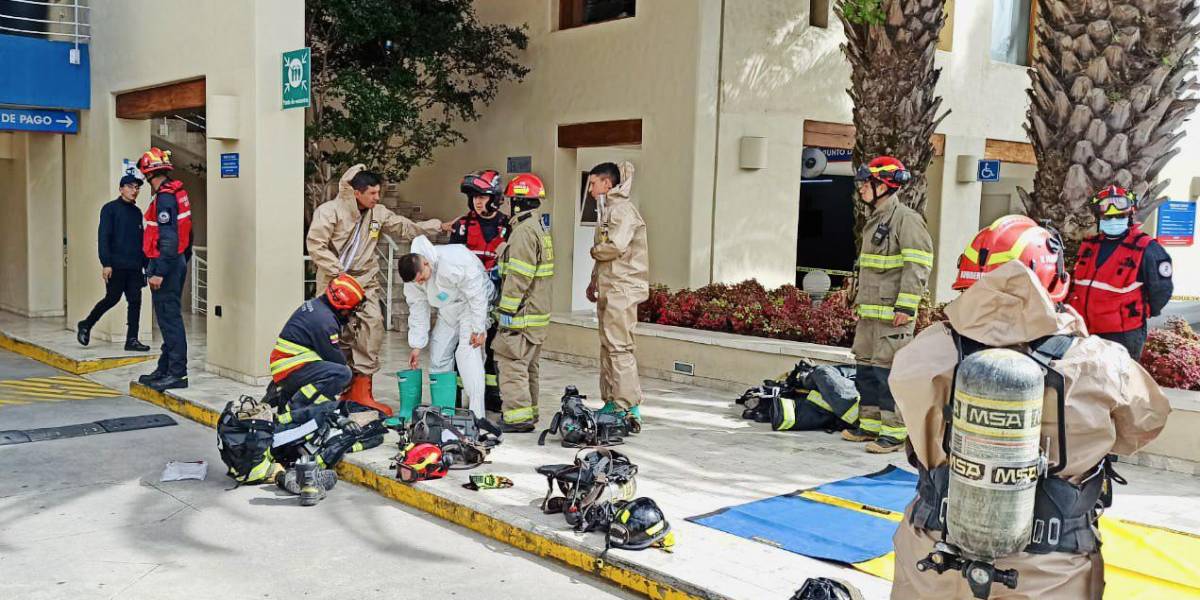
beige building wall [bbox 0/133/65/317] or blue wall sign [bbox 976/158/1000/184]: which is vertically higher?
blue wall sign [bbox 976/158/1000/184]

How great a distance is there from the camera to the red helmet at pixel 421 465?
6.68 meters

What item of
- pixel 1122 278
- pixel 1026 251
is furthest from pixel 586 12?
pixel 1026 251

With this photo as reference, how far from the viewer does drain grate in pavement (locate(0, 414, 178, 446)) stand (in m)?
8.19

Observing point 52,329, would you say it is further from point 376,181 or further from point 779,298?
point 779,298

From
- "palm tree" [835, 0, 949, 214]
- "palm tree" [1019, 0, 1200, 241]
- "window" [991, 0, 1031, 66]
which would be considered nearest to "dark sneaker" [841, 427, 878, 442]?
"palm tree" [1019, 0, 1200, 241]

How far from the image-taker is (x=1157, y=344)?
8391 millimetres

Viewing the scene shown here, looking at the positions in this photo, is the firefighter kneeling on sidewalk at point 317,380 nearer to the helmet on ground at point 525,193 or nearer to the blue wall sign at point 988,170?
A: the helmet on ground at point 525,193

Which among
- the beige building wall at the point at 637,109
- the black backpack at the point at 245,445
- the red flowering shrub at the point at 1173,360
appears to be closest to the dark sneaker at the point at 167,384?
the black backpack at the point at 245,445

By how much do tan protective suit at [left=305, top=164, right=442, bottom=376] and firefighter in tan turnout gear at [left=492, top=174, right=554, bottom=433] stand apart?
1.33m

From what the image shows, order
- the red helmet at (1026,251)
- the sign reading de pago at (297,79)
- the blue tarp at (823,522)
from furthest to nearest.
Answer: the sign reading de pago at (297,79) → the blue tarp at (823,522) → the red helmet at (1026,251)

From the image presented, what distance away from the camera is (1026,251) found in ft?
10.2

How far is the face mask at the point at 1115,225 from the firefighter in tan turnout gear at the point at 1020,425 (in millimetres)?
4825

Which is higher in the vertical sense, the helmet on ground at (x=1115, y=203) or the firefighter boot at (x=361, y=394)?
the helmet on ground at (x=1115, y=203)

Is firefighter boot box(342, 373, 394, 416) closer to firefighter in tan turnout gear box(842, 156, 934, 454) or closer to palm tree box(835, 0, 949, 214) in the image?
firefighter in tan turnout gear box(842, 156, 934, 454)
